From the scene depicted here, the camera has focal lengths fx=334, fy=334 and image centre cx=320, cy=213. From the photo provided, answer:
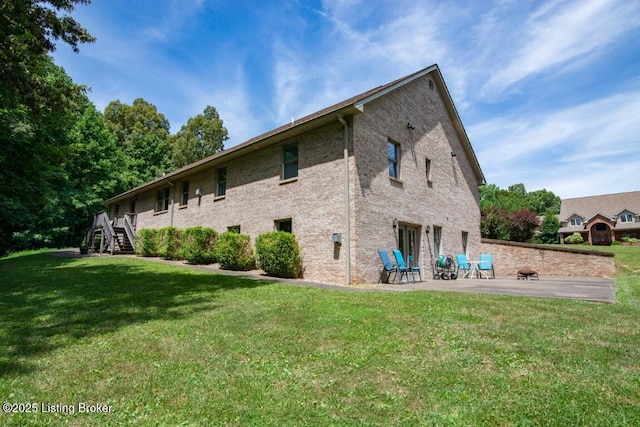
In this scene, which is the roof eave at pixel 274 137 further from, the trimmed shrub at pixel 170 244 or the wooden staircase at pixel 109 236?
the wooden staircase at pixel 109 236

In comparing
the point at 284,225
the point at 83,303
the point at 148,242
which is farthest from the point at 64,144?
the point at 83,303

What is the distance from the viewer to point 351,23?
11.1 meters

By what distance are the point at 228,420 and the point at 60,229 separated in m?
31.3

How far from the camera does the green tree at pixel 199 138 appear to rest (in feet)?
120

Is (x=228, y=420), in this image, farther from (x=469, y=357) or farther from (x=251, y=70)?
(x=251, y=70)

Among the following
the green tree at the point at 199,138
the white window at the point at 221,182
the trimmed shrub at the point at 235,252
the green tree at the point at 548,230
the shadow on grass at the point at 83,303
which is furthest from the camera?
the green tree at the point at 548,230

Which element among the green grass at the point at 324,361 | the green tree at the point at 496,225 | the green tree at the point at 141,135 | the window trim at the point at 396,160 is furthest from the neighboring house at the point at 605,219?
the green tree at the point at 141,135

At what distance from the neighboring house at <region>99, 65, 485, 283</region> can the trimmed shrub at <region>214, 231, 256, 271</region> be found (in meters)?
0.71

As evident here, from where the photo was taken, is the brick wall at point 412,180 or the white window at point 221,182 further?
the white window at point 221,182

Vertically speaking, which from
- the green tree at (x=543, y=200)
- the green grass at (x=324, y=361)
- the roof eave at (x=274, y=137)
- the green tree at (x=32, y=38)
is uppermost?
the green tree at (x=543, y=200)

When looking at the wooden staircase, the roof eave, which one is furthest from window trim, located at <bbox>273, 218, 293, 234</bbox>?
the wooden staircase

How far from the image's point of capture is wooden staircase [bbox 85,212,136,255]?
1972cm

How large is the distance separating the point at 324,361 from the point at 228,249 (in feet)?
32.2

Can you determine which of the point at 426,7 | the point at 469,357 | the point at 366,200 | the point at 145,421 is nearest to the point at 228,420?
the point at 145,421
